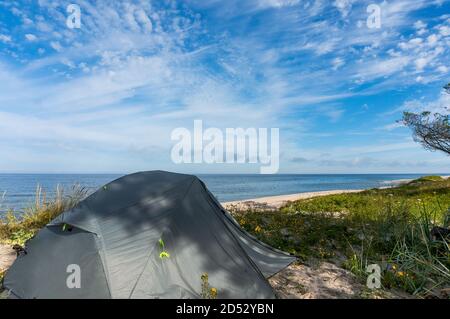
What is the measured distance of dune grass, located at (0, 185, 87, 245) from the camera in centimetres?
766

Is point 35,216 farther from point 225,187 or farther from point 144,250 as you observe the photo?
point 225,187

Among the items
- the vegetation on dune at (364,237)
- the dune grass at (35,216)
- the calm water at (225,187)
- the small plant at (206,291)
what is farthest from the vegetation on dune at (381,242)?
the calm water at (225,187)

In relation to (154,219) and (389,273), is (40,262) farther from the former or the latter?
(389,273)

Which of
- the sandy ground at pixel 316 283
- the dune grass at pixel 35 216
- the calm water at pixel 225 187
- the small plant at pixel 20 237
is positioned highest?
the dune grass at pixel 35 216

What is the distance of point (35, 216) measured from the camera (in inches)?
346

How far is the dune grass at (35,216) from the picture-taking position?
25.1ft

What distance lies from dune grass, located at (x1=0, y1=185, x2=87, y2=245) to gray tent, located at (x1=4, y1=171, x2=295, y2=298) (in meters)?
3.46

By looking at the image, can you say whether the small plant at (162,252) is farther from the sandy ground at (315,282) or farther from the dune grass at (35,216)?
the dune grass at (35,216)

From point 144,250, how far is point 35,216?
6.36m

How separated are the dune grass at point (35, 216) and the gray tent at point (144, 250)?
346 cm

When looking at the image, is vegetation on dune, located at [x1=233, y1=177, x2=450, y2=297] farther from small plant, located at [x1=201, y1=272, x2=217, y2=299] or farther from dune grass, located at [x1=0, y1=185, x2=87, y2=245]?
dune grass, located at [x1=0, y1=185, x2=87, y2=245]

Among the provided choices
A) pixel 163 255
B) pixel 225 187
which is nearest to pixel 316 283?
pixel 163 255

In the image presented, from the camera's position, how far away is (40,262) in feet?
14.8
